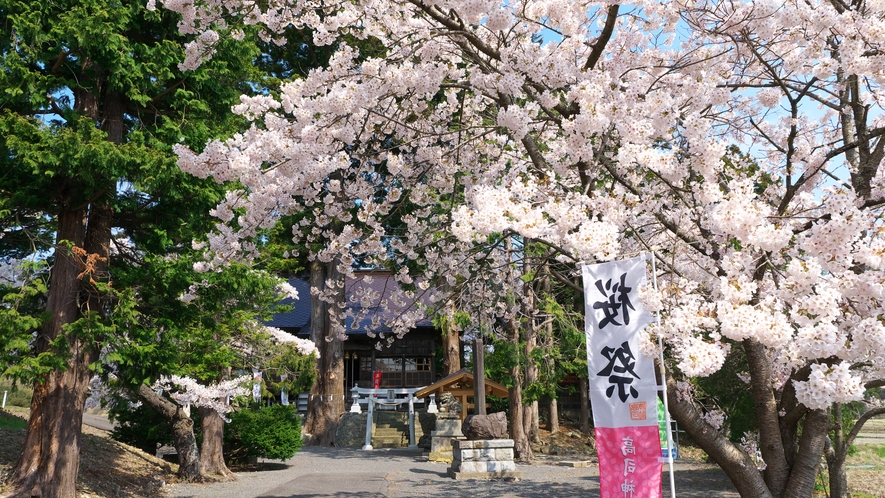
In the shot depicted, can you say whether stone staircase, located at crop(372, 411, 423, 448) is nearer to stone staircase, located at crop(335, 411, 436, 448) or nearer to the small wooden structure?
stone staircase, located at crop(335, 411, 436, 448)

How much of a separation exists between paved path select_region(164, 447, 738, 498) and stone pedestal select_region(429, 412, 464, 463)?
0.51 metres

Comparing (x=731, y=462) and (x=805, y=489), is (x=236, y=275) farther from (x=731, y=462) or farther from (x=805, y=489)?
(x=805, y=489)

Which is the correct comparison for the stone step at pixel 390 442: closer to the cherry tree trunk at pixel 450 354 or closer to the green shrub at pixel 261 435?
the cherry tree trunk at pixel 450 354

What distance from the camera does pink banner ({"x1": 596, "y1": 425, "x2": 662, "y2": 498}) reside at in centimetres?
440

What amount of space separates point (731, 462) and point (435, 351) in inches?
759

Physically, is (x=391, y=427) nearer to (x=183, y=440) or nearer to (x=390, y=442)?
(x=390, y=442)

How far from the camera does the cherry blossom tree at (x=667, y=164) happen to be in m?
4.08

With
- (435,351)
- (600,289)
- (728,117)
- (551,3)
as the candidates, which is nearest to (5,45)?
(551,3)

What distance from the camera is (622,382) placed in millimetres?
4535

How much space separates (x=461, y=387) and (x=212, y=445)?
8876 mm

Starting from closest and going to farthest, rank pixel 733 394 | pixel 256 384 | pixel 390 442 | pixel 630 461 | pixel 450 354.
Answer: pixel 630 461, pixel 733 394, pixel 256 384, pixel 390 442, pixel 450 354

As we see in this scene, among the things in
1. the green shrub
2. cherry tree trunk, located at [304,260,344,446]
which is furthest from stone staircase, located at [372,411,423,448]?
the green shrub

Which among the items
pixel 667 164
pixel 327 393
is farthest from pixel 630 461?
pixel 327 393

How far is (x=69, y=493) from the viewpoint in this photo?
25.7ft
